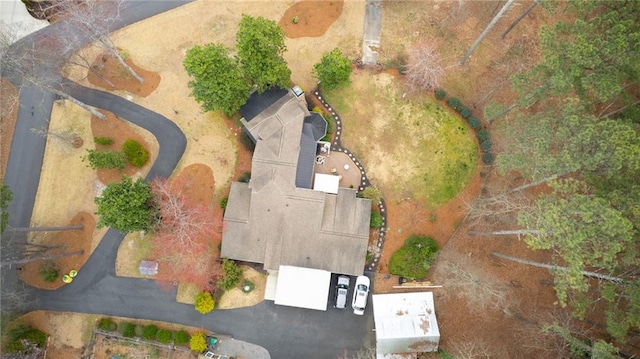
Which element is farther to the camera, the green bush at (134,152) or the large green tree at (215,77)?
the green bush at (134,152)

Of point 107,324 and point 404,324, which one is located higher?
point 404,324

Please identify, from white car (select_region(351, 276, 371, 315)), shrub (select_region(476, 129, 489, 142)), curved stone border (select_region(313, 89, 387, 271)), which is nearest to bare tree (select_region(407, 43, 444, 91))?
shrub (select_region(476, 129, 489, 142))

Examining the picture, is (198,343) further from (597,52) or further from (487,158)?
(597,52)

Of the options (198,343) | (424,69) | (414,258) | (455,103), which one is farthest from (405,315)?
(424,69)

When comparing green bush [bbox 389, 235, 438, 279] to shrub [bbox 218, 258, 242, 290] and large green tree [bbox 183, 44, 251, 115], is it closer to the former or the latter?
shrub [bbox 218, 258, 242, 290]

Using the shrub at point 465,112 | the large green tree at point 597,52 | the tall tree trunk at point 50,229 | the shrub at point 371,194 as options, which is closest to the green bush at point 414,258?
the shrub at point 371,194

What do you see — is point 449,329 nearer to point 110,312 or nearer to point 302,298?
point 302,298

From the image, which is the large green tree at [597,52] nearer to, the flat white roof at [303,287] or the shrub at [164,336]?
the flat white roof at [303,287]
